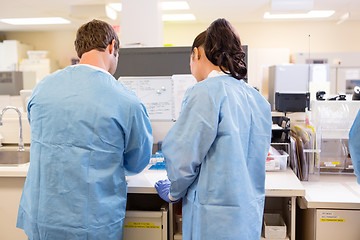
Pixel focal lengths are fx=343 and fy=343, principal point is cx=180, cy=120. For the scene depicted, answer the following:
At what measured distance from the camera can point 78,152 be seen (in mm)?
1312

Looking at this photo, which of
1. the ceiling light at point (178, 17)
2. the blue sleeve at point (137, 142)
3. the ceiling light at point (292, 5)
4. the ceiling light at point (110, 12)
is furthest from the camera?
the ceiling light at point (178, 17)

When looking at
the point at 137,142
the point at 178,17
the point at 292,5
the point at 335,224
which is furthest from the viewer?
the point at 178,17

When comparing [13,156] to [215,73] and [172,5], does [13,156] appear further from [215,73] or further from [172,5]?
[172,5]

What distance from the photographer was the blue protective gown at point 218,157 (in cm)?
123

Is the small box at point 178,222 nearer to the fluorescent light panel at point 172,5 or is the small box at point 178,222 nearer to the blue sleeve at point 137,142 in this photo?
the blue sleeve at point 137,142

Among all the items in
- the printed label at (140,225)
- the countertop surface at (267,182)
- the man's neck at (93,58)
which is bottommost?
the printed label at (140,225)

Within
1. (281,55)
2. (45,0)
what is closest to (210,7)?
(281,55)

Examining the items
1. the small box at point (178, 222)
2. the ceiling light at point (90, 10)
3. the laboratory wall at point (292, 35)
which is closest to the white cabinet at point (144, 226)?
the small box at point (178, 222)

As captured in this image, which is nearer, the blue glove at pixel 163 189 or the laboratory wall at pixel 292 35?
the blue glove at pixel 163 189

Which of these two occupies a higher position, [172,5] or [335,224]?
[172,5]

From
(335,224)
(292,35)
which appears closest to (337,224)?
(335,224)

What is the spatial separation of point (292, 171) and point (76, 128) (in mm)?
1205

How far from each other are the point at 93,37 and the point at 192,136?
60 cm

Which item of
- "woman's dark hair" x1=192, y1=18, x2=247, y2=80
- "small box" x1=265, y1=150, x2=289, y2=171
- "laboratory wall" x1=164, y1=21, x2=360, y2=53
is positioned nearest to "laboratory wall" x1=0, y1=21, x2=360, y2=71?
"laboratory wall" x1=164, y1=21, x2=360, y2=53
